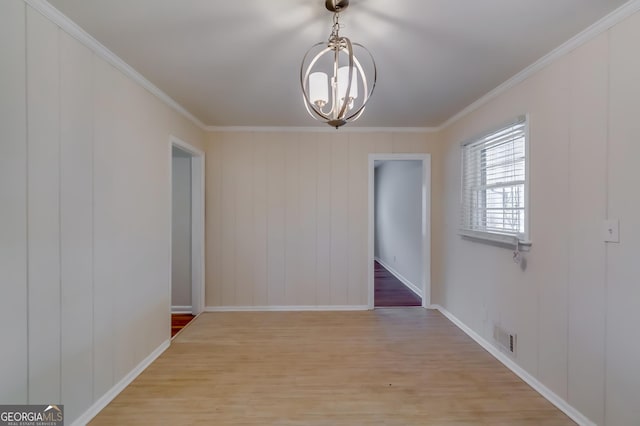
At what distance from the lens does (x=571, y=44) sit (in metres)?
1.88

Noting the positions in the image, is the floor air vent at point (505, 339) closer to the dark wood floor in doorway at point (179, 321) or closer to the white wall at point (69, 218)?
the white wall at point (69, 218)

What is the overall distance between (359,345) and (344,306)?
3.41 feet

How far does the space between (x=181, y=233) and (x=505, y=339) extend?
3.89m

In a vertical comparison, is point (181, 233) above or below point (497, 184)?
below

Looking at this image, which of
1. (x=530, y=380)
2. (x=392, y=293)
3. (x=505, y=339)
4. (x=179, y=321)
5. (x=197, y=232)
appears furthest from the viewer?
(x=392, y=293)

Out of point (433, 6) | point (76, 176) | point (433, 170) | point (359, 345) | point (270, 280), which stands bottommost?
point (359, 345)

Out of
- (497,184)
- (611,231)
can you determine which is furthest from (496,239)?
(611,231)

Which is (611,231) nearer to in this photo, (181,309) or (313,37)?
(313,37)

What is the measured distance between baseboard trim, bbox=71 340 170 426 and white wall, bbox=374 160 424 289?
11.1 ft

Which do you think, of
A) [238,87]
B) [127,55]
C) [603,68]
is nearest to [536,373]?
[603,68]

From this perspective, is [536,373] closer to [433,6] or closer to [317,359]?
[317,359]

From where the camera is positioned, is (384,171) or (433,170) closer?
(433,170)

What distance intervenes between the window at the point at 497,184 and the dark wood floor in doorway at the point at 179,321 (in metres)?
3.43

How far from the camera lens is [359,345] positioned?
9.41ft
